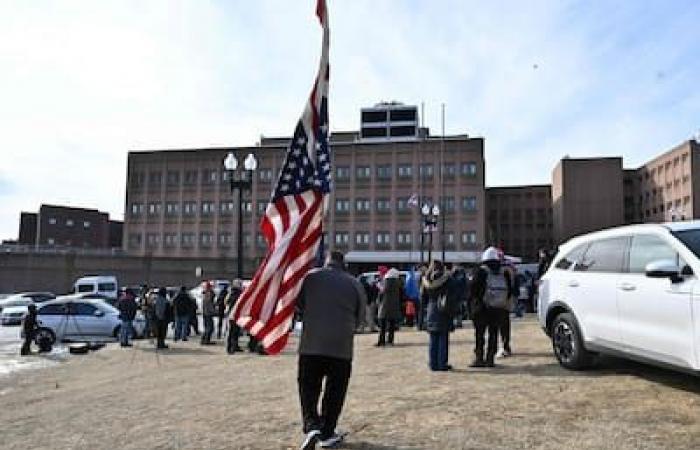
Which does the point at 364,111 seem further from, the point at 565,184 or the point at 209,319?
the point at 209,319

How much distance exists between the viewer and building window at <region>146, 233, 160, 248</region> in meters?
97.6

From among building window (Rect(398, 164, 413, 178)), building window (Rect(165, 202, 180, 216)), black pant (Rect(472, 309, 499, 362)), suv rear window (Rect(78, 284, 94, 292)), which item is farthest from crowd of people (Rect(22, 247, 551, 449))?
building window (Rect(165, 202, 180, 216))

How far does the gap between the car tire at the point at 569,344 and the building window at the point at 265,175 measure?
282 ft

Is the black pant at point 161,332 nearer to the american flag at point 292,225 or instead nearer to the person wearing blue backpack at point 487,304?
the person wearing blue backpack at point 487,304

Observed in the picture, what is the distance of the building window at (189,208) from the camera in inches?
3837

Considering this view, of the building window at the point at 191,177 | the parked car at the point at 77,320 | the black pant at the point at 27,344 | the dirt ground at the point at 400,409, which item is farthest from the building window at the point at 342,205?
the dirt ground at the point at 400,409

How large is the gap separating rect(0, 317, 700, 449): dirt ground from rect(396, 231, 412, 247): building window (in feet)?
244

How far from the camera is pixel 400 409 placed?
785cm

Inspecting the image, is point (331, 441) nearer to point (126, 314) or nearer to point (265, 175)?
point (126, 314)

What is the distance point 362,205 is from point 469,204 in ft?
46.0

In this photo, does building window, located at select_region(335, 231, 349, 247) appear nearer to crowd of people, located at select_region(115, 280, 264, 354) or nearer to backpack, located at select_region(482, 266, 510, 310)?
crowd of people, located at select_region(115, 280, 264, 354)

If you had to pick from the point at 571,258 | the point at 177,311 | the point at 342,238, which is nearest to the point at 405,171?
the point at 342,238

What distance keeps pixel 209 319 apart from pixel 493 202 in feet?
318

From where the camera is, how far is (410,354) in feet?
44.1
